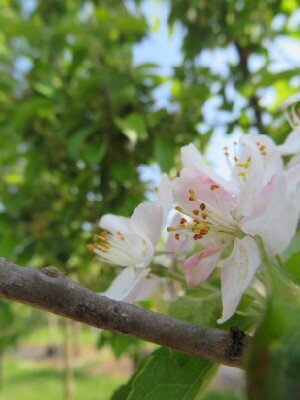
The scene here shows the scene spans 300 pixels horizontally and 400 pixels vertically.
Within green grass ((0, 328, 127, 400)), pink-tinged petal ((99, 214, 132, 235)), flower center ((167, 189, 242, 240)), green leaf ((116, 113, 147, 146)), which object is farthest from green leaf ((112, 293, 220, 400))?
green grass ((0, 328, 127, 400))

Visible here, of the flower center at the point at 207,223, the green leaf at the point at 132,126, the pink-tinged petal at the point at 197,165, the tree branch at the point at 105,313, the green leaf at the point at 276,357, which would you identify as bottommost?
the tree branch at the point at 105,313

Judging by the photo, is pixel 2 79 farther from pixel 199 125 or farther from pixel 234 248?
pixel 234 248

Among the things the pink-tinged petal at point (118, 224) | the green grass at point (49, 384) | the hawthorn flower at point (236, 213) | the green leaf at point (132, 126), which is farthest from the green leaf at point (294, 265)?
the green grass at point (49, 384)

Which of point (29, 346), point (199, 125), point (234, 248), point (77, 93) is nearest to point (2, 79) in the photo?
point (77, 93)

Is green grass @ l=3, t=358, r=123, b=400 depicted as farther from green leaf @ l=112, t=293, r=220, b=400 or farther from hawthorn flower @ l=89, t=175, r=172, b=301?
green leaf @ l=112, t=293, r=220, b=400

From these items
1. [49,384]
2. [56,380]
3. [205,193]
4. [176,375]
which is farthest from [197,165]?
[56,380]

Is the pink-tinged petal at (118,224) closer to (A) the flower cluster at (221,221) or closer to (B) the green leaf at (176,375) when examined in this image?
(A) the flower cluster at (221,221)
